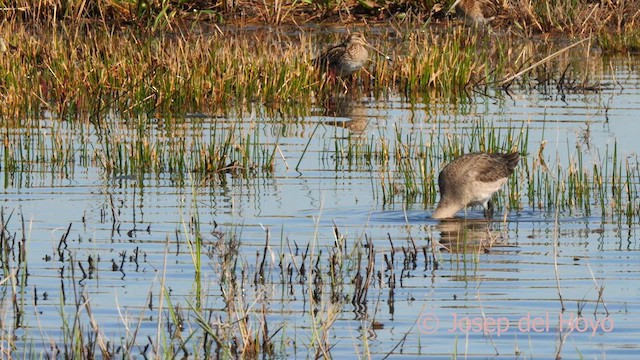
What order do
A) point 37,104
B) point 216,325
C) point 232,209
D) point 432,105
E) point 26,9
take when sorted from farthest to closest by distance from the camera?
1. point 26,9
2. point 432,105
3. point 37,104
4. point 232,209
5. point 216,325

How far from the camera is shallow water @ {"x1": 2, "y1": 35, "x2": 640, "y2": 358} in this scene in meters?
6.71

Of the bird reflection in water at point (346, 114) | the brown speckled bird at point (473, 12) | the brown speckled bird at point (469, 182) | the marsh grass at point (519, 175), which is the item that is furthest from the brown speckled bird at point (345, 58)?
the brown speckled bird at point (469, 182)

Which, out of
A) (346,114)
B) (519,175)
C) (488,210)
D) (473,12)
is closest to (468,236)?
(488,210)

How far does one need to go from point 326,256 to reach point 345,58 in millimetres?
9187

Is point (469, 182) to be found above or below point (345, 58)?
below

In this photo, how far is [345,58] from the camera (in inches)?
686

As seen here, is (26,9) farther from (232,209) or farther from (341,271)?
(341,271)

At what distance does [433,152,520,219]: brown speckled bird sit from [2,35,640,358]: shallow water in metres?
0.15

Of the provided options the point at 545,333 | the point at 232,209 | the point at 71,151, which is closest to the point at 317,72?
the point at 71,151

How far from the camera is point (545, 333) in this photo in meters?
6.72

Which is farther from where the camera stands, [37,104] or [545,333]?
[37,104]

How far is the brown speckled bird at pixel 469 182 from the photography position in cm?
1004

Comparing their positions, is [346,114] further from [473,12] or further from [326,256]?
[473,12]

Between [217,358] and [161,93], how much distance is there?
9161 mm
